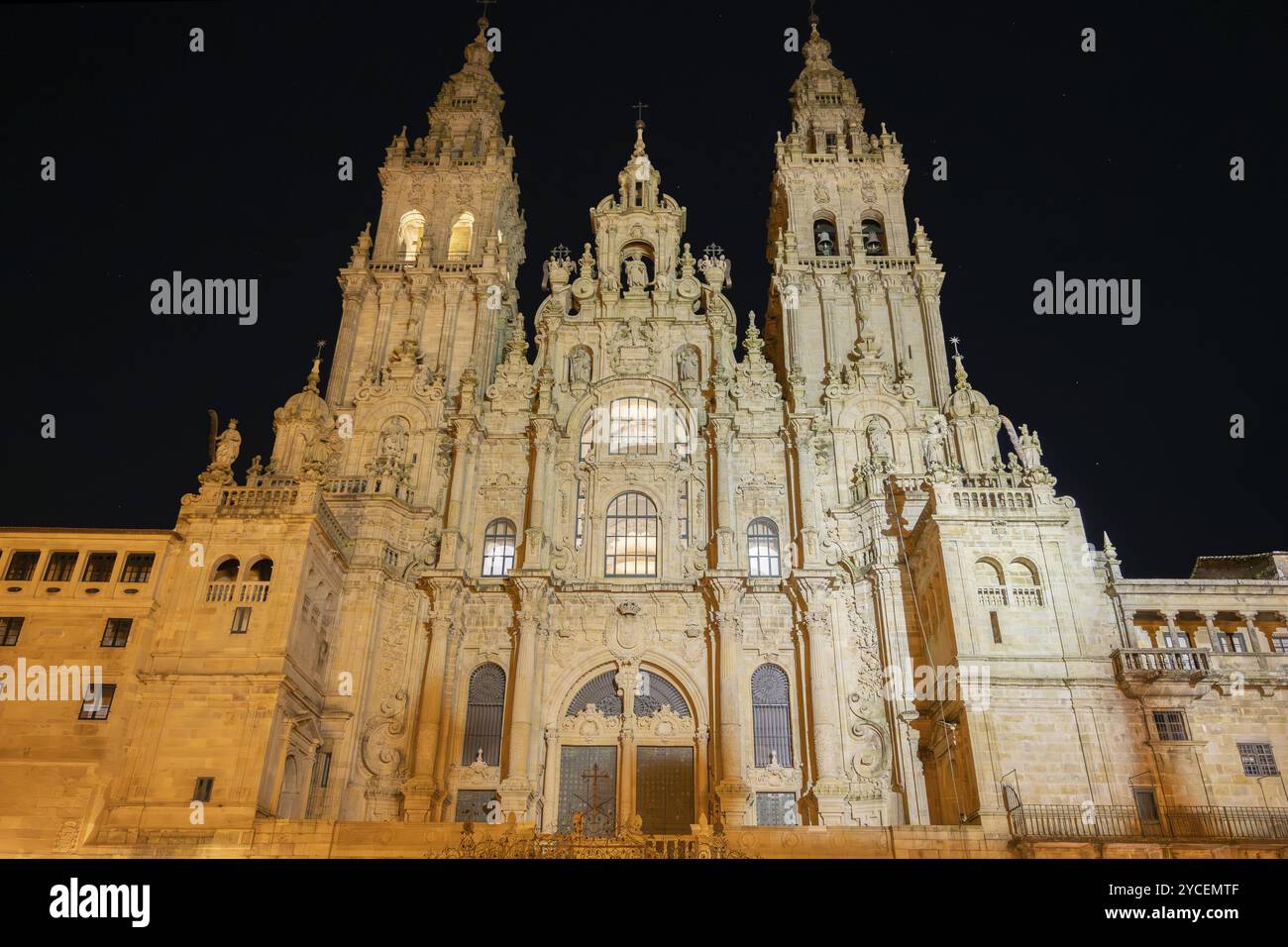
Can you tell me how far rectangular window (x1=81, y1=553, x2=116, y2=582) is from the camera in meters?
30.8

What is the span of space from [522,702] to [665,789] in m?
6.11

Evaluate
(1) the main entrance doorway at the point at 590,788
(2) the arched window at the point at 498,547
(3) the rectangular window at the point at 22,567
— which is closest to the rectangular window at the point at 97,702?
(3) the rectangular window at the point at 22,567

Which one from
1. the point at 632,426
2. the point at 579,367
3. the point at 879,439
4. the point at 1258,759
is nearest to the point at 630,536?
the point at 632,426

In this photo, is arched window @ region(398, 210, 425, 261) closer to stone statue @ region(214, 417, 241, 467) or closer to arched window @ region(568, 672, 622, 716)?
stone statue @ region(214, 417, 241, 467)

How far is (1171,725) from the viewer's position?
27828 millimetres

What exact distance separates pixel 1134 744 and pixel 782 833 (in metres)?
10.9

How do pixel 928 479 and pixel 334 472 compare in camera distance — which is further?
pixel 334 472

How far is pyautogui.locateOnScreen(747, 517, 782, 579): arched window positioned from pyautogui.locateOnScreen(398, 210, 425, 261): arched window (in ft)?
74.9

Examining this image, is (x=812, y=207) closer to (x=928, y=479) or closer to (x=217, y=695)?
(x=928, y=479)

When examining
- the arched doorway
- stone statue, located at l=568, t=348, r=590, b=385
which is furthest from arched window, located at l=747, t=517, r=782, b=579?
stone statue, located at l=568, t=348, r=590, b=385

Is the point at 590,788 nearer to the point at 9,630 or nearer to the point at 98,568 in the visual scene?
the point at 98,568

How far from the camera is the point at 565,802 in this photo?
3381 cm

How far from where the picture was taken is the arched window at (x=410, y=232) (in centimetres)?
4734

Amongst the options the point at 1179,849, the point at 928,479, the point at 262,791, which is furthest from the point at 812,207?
the point at 262,791
